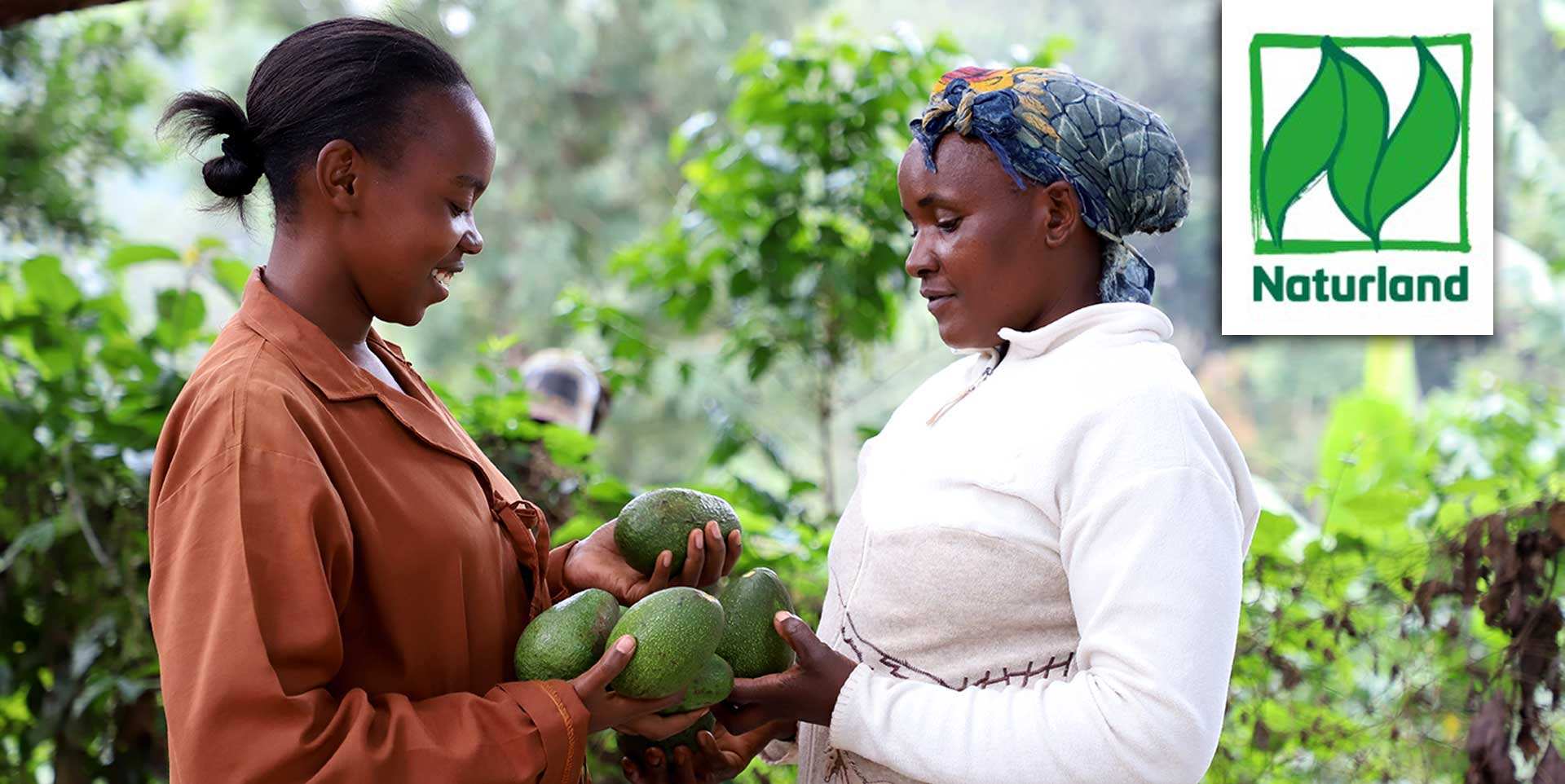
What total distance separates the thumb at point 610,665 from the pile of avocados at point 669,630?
19 mm

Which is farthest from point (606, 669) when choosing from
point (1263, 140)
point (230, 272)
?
point (1263, 140)

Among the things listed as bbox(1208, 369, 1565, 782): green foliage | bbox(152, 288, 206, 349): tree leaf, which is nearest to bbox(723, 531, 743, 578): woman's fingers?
bbox(1208, 369, 1565, 782): green foliage

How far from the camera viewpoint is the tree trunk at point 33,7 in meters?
2.95

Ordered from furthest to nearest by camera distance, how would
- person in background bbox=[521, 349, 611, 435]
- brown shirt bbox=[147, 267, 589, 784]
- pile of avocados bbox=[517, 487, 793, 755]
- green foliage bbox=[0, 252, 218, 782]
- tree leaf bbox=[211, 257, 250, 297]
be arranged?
person in background bbox=[521, 349, 611, 435] < tree leaf bbox=[211, 257, 250, 297] < green foliage bbox=[0, 252, 218, 782] < pile of avocados bbox=[517, 487, 793, 755] < brown shirt bbox=[147, 267, 589, 784]

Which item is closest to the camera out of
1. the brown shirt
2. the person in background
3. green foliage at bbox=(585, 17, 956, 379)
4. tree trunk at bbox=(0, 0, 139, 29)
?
the brown shirt

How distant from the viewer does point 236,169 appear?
1822 mm

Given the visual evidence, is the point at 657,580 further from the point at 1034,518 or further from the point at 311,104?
the point at 311,104

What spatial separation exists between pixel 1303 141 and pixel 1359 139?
0.16 meters

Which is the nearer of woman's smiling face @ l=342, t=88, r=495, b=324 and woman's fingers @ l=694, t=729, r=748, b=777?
woman's smiling face @ l=342, t=88, r=495, b=324

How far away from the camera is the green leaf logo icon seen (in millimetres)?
3895

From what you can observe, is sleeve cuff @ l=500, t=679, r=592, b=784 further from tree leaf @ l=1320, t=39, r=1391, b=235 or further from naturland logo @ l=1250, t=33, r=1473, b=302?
tree leaf @ l=1320, t=39, r=1391, b=235

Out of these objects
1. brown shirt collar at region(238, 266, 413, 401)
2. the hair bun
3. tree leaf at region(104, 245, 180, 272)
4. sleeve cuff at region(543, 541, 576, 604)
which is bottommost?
sleeve cuff at region(543, 541, 576, 604)

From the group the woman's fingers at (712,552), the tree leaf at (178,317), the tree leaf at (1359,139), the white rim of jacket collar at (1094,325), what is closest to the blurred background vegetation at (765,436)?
the tree leaf at (178,317)

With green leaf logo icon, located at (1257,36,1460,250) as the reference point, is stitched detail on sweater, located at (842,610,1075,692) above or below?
below
